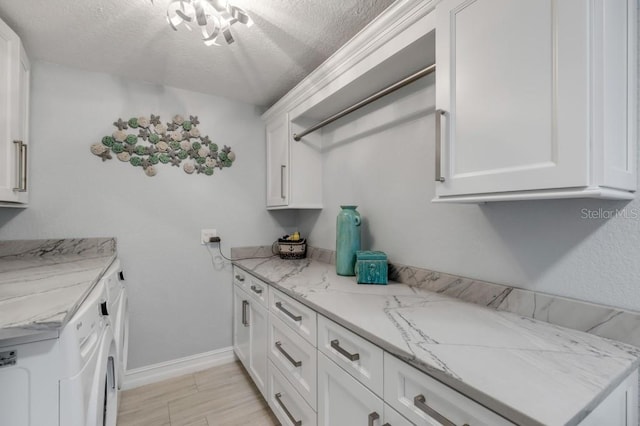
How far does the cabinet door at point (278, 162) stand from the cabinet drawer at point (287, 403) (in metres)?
1.15

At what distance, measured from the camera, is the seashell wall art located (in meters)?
1.98

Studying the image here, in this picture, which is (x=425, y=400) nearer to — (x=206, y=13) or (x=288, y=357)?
(x=288, y=357)

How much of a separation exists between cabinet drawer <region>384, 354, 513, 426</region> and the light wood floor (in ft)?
4.01

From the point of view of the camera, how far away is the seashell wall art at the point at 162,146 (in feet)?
6.49

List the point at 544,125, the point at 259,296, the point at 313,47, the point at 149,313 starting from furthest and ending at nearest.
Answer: the point at 149,313 < the point at 259,296 < the point at 313,47 < the point at 544,125

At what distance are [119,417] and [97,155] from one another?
164 cm

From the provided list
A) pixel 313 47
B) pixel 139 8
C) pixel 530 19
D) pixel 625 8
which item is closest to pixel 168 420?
pixel 139 8

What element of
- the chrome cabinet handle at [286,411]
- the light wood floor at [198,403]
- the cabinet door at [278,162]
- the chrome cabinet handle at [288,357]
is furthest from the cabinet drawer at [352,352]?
the cabinet door at [278,162]

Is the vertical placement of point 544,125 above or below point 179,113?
below

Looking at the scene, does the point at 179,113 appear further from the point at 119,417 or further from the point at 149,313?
the point at 119,417

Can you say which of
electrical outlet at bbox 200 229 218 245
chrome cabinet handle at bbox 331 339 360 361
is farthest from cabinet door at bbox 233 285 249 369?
chrome cabinet handle at bbox 331 339 360 361

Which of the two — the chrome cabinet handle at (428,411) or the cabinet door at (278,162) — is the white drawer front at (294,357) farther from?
the cabinet door at (278,162)

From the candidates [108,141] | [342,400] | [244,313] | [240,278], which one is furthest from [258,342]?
[108,141]

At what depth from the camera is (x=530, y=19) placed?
78 centimetres
